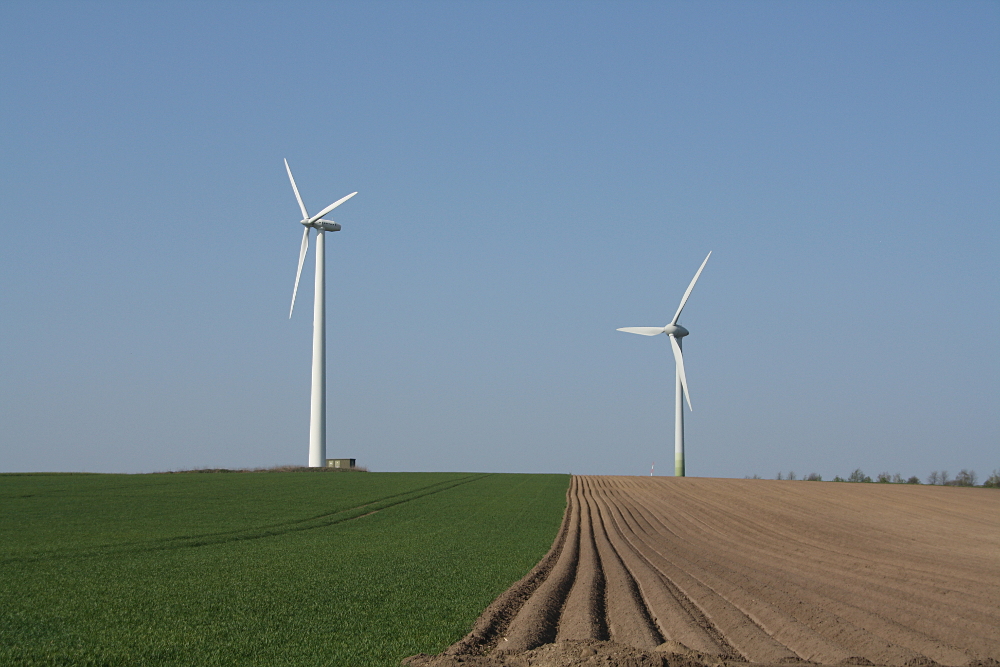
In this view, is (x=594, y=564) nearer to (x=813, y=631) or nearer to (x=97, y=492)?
(x=813, y=631)

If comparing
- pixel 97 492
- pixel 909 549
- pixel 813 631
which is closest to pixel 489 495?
pixel 97 492

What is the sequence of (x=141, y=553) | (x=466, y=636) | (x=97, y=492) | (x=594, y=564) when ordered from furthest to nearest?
(x=97, y=492) → (x=141, y=553) → (x=594, y=564) → (x=466, y=636)

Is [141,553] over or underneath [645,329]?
→ underneath

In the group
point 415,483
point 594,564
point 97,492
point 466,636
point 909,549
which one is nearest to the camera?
point 466,636

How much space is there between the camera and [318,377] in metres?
68.8

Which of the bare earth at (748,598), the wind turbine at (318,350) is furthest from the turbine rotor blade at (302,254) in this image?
the bare earth at (748,598)

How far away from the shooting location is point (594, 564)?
20.2 meters

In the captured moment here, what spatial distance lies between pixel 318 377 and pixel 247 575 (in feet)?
168

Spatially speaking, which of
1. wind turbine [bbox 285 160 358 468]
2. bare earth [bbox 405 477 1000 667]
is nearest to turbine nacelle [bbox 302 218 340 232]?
wind turbine [bbox 285 160 358 468]

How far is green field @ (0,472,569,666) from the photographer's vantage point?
11.7m

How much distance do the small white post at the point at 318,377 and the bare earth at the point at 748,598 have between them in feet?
125

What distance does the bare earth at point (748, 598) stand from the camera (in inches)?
438

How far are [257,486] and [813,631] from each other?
42.8 metres

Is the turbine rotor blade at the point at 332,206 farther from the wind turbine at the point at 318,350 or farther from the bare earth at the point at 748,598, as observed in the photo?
the bare earth at the point at 748,598
